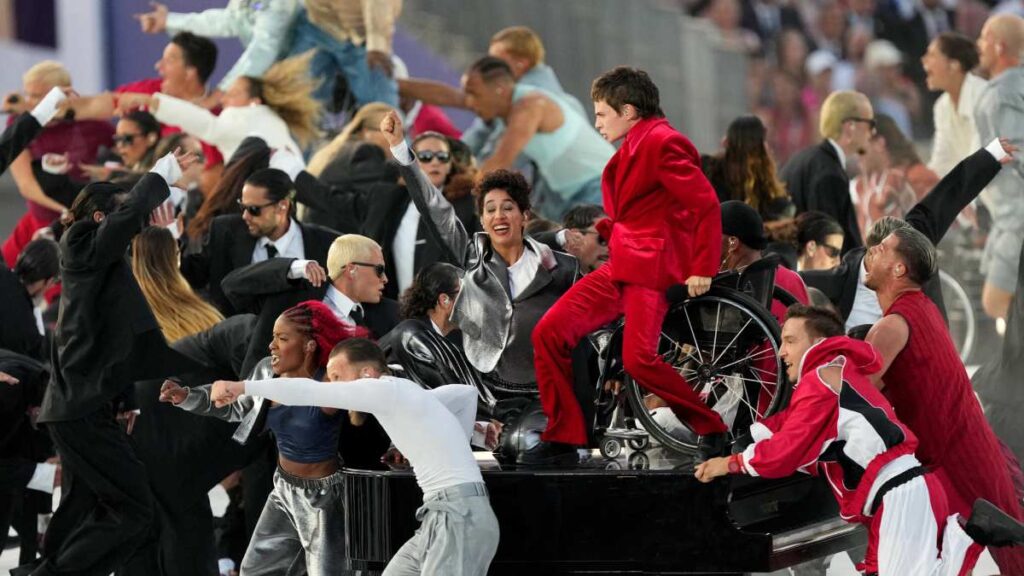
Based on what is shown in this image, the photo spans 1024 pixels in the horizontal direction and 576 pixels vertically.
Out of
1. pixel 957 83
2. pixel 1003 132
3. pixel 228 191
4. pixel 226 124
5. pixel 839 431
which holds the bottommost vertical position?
pixel 839 431

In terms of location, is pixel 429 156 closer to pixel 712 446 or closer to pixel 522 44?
pixel 522 44

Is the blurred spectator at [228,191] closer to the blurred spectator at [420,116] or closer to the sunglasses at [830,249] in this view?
the blurred spectator at [420,116]

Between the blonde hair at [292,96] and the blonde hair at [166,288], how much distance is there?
2933mm

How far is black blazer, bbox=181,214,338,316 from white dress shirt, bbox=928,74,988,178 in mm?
3632

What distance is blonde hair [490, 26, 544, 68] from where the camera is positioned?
33.4 ft

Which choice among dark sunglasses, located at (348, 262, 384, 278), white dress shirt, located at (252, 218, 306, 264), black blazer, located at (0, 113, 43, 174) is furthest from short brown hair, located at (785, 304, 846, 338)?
black blazer, located at (0, 113, 43, 174)

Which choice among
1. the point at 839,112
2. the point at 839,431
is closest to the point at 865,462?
the point at 839,431

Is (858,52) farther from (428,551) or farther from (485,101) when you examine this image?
(428,551)

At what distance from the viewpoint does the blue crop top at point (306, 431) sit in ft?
18.8

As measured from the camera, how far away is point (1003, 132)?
915 centimetres

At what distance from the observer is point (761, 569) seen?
5199 millimetres

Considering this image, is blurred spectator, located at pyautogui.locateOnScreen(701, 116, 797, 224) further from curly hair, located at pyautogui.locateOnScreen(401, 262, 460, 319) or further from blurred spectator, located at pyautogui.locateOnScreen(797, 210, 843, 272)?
curly hair, located at pyautogui.locateOnScreen(401, 262, 460, 319)

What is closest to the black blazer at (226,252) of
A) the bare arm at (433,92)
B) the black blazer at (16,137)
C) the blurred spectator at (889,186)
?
the black blazer at (16,137)

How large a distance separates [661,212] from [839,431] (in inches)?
34.5
